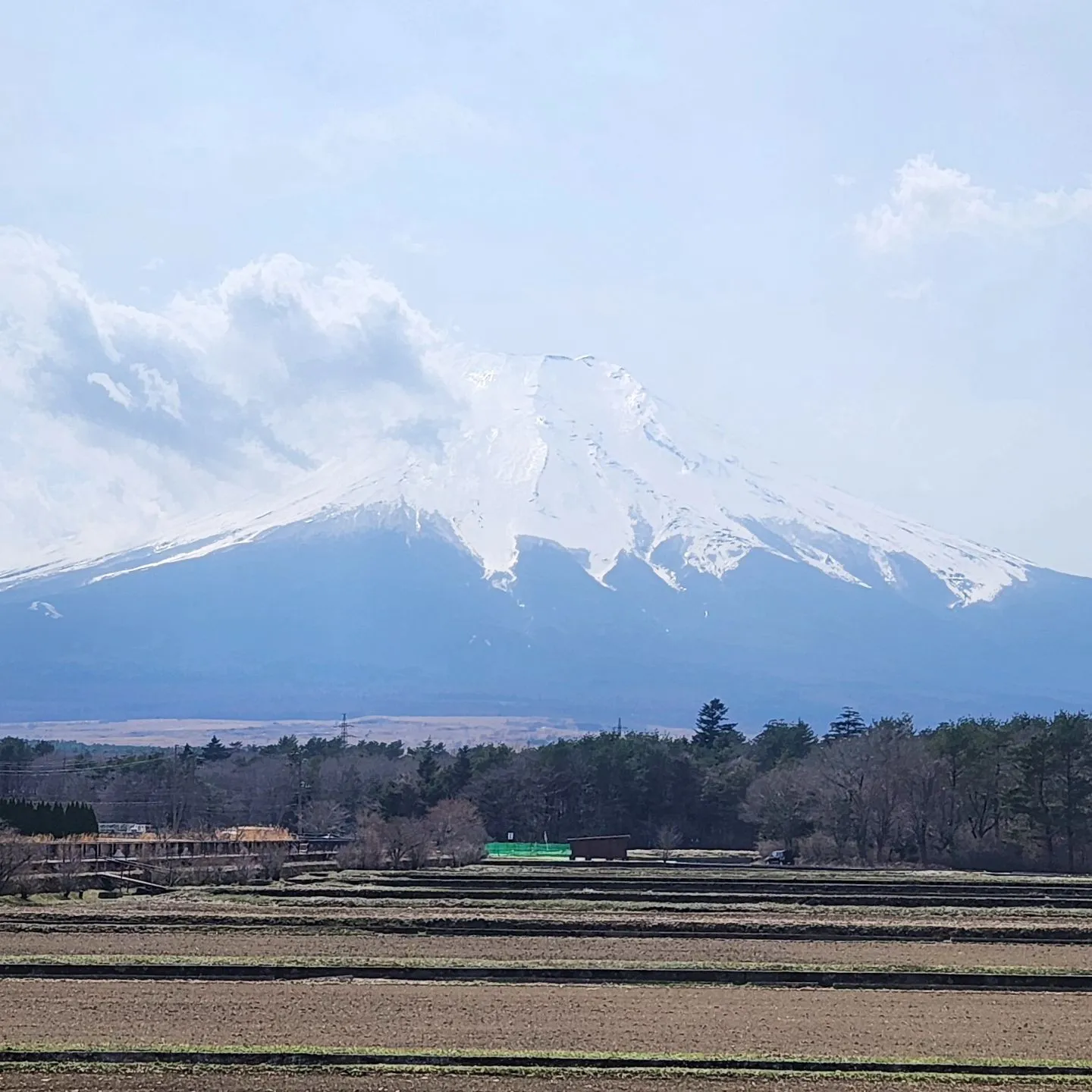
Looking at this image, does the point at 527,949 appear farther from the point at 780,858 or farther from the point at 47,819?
the point at 780,858

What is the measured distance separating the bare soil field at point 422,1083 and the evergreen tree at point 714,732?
66380 mm

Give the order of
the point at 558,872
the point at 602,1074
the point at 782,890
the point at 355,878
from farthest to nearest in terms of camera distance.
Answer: the point at 558,872, the point at 355,878, the point at 782,890, the point at 602,1074

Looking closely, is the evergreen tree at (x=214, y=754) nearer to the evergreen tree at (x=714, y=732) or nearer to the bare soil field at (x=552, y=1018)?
the evergreen tree at (x=714, y=732)

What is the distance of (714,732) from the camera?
86688 mm

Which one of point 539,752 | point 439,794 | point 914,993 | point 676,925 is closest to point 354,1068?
point 914,993

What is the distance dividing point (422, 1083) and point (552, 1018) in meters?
3.83

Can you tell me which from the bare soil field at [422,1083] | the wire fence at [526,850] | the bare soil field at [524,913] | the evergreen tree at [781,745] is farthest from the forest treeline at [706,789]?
the bare soil field at [422,1083]

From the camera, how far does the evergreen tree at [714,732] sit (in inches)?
3305

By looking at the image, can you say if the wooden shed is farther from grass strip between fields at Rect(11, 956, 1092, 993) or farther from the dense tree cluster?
grass strip between fields at Rect(11, 956, 1092, 993)

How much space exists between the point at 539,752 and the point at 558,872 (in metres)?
29.2

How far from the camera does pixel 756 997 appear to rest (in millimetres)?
21078

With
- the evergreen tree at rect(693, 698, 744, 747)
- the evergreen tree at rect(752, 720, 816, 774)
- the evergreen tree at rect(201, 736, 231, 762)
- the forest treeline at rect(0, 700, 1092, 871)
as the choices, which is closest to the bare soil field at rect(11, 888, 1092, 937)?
the forest treeline at rect(0, 700, 1092, 871)

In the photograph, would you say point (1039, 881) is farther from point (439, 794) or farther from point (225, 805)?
point (225, 805)

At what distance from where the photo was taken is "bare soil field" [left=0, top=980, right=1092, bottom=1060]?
17359mm
